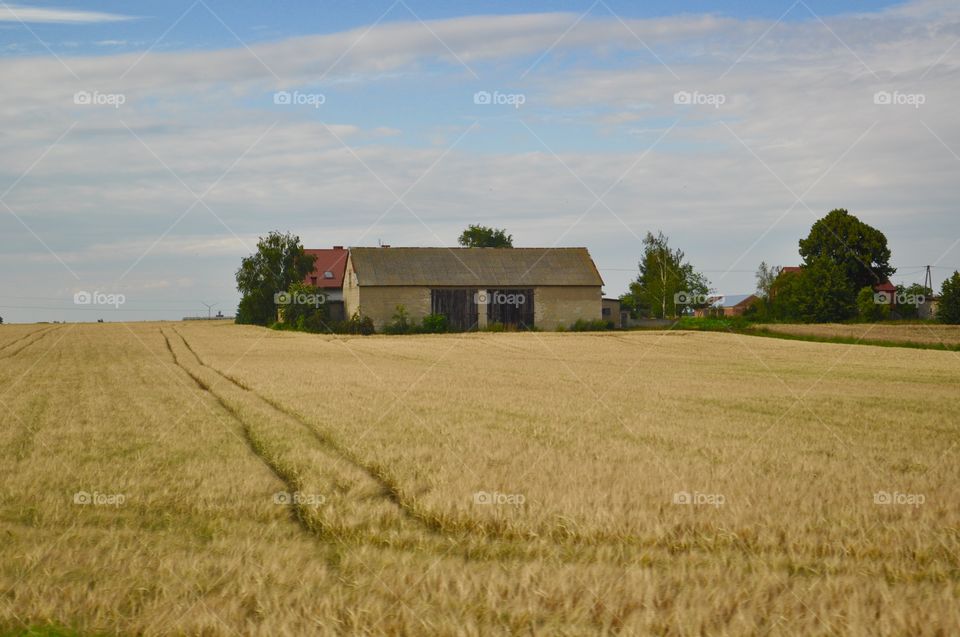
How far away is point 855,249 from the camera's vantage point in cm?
7844

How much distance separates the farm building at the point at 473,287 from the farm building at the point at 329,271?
1446 centimetres

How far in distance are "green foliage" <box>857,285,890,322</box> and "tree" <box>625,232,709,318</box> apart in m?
19.5

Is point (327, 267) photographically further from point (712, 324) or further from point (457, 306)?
point (712, 324)

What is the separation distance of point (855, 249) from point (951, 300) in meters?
13.8

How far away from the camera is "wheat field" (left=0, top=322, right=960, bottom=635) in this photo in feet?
21.1

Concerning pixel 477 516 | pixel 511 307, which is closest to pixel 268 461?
pixel 477 516

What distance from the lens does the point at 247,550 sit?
7953 millimetres

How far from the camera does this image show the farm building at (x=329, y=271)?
8681cm

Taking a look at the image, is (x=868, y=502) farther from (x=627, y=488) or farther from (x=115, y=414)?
(x=115, y=414)

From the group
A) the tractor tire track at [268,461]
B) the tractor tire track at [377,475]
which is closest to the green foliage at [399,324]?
the tractor tire track at [268,461]

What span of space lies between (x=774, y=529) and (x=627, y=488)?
1.92 metres

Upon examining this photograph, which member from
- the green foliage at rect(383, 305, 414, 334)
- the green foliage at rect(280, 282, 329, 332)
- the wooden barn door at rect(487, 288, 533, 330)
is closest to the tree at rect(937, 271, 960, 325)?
the wooden barn door at rect(487, 288, 533, 330)

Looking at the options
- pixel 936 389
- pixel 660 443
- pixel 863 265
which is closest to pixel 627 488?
pixel 660 443

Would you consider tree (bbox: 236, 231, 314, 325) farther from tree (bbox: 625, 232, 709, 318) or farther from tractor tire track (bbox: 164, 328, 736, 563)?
tractor tire track (bbox: 164, 328, 736, 563)
